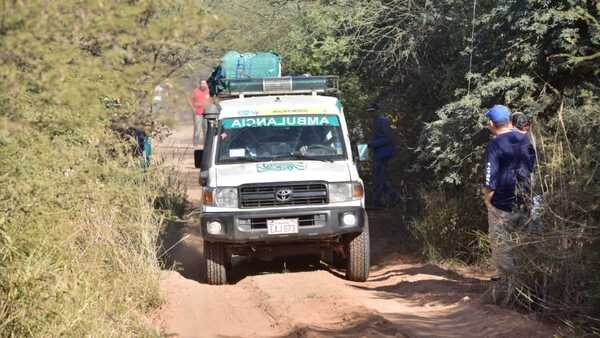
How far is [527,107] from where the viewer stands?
424 inches

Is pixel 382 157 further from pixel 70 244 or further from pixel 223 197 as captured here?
pixel 70 244

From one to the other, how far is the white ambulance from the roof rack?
0.02 meters

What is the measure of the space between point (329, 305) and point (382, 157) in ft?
23.1

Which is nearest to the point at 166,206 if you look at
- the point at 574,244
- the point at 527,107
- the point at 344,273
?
the point at 344,273

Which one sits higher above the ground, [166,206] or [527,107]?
[527,107]

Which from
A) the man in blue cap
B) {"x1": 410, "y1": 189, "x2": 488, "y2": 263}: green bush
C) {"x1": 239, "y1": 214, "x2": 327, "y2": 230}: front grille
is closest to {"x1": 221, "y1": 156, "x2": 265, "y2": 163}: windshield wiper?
{"x1": 239, "y1": 214, "x2": 327, "y2": 230}: front grille

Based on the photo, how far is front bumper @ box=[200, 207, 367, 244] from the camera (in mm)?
10430

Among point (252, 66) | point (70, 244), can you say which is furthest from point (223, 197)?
point (252, 66)

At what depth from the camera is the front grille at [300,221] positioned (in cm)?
1045

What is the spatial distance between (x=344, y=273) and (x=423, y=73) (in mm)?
3618

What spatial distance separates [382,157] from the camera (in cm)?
1622

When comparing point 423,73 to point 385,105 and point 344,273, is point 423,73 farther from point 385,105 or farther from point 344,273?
point 344,273

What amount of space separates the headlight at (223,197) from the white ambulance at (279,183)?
0.01 metres

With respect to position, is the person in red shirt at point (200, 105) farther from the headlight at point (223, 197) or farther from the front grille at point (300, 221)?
the front grille at point (300, 221)
